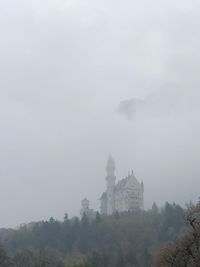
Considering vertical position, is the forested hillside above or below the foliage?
above

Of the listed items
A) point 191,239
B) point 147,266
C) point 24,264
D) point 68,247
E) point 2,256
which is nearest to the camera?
point 191,239

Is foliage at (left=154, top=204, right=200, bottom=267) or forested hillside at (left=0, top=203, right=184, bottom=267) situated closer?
foliage at (left=154, top=204, right=200, bottom=267)

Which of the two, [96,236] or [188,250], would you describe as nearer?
[188,250]

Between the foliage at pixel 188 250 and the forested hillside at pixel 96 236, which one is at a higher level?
the forested hillside at pixel 96 236

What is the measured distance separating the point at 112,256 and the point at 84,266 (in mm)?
33320

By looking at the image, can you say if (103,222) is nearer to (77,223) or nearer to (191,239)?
(77,223)

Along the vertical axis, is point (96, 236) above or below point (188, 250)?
above

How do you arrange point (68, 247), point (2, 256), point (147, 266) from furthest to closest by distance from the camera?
point (68, 247), point (147, 266), point (2, 256)

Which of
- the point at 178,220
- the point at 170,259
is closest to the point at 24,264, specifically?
the point at 170,259

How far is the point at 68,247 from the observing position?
613ft

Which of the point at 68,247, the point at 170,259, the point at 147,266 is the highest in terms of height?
the point at 68,247

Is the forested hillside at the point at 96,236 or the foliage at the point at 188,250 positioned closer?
the foliage at the point at 188,250

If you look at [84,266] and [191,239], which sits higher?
[84,266]

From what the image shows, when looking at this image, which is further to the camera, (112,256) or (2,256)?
(112,256)
